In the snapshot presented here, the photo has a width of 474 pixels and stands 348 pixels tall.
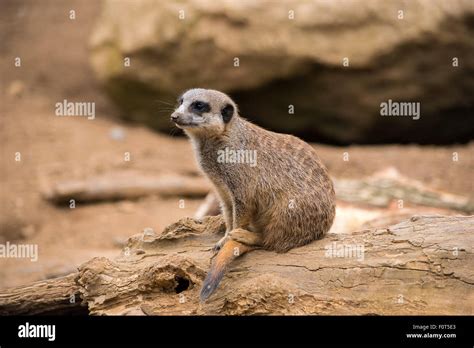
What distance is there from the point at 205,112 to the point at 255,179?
1.69 ft

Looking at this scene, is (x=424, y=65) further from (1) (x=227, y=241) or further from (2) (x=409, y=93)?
(1) (x=227, y=241)

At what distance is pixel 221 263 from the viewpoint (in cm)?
438

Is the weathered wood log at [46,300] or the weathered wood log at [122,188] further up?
the weathered wood log at [122,188]

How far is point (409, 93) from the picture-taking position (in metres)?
9.83

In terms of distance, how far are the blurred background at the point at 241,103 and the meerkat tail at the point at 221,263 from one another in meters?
4.04

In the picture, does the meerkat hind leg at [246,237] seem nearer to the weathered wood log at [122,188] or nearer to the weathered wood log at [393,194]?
the weathered wood log at [393,194]

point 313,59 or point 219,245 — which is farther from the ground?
point 313,59

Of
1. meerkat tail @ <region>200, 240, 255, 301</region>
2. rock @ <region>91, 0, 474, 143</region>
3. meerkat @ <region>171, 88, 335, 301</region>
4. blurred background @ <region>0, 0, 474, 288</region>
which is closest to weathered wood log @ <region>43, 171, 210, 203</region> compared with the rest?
blurred background @ <region>0, 0, 474, 288</region>

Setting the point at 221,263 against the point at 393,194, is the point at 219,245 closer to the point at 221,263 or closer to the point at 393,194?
the point at 221,263

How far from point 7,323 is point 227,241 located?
1321 millimetres

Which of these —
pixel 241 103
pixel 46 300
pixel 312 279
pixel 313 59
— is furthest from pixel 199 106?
pixel 241 103

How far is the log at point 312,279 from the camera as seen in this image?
416 cm

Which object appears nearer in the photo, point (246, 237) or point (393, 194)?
point (246, 237)

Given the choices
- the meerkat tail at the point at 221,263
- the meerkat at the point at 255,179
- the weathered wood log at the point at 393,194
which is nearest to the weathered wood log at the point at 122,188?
the weathered wood log at the point at 393,194
